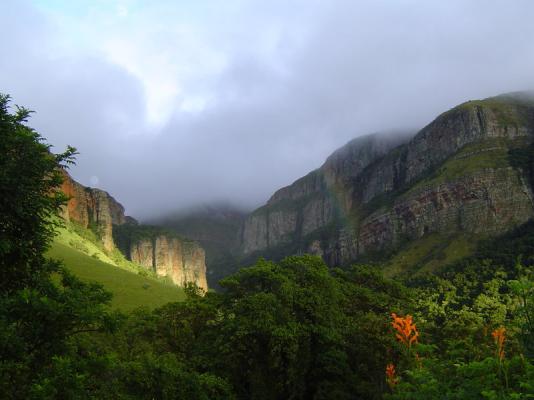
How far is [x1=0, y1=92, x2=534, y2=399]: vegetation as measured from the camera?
38.7 ft

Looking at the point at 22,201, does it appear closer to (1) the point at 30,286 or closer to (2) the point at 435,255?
(1) the point at 30,286

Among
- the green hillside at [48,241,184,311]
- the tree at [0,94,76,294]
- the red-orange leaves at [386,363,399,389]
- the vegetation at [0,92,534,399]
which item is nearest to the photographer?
the vegetation at [0,92,534,399]

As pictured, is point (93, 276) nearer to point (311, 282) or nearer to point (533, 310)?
point (311, 282)

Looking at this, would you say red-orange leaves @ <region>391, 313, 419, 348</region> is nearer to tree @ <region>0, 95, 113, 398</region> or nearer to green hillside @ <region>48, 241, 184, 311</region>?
tree @ <region>0, 95, 113, 398</region>

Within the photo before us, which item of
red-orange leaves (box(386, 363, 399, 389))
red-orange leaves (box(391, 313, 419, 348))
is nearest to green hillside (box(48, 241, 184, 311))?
red-orange leaves (box(386, 363, 399, 389))

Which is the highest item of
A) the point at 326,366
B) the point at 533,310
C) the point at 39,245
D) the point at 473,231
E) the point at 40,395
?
the point at 473,231

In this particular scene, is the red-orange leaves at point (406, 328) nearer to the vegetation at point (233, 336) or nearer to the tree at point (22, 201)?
the vegetation at point (233, 336)

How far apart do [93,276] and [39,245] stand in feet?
279

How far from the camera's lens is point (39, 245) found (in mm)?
16203

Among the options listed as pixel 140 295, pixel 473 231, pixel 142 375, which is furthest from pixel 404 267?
pixel 142 375

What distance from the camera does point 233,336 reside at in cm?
2886

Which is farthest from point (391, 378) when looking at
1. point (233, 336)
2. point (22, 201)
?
point (22, 201)

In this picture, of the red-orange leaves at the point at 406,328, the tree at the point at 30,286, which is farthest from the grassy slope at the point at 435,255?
the tree at the point at 30,286

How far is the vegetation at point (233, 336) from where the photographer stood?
1178cm
